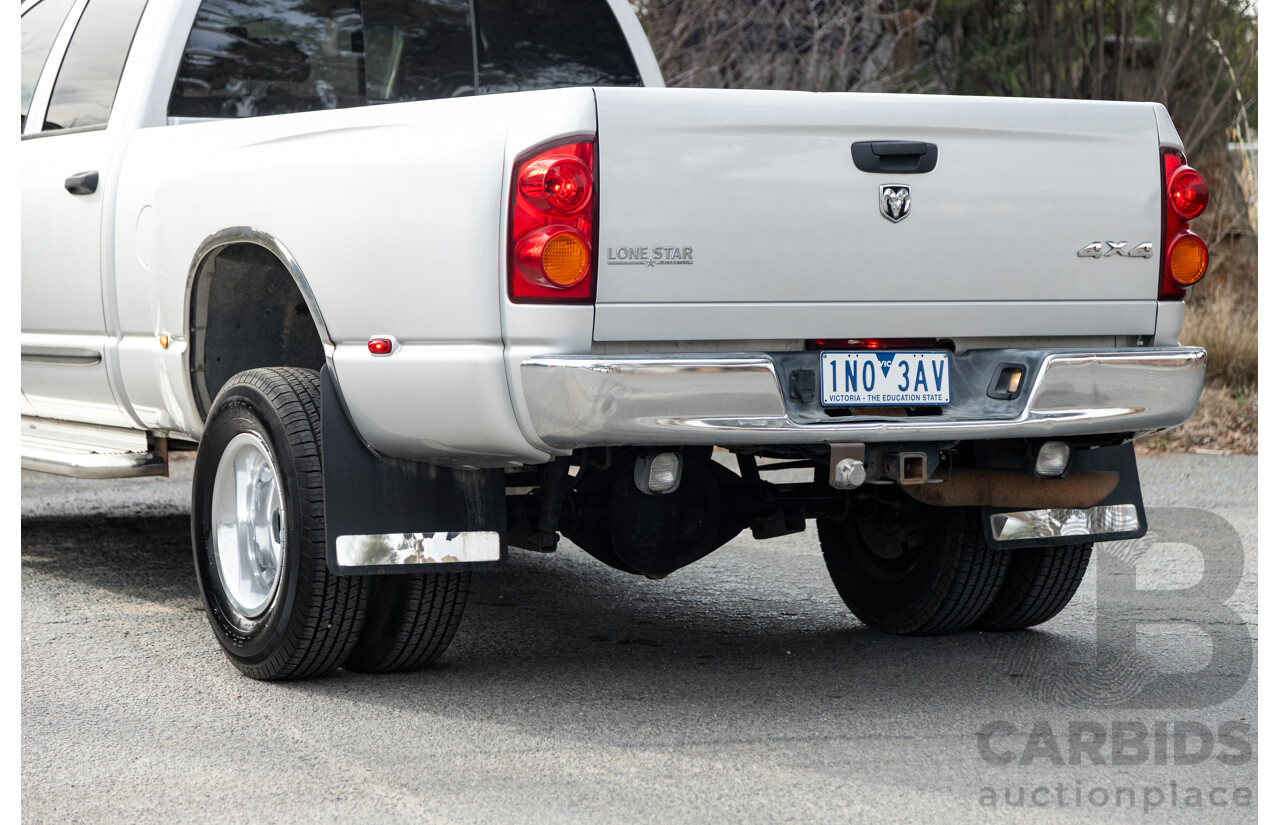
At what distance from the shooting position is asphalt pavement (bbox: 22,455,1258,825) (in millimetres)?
3322

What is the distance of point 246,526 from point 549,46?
239 cm

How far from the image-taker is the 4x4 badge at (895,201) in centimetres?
379

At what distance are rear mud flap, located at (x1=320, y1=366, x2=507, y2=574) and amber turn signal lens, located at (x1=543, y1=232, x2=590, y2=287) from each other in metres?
0.73

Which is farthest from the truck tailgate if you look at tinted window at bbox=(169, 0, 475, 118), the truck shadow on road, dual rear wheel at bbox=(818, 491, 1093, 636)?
tinted window at bbox=(169, 0, 475, 118)

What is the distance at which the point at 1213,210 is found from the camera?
41.9ft

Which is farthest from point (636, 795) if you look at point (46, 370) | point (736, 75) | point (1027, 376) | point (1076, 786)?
point (736, 75)

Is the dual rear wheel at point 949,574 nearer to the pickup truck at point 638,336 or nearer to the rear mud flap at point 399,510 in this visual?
the pickup truck at point 638,336

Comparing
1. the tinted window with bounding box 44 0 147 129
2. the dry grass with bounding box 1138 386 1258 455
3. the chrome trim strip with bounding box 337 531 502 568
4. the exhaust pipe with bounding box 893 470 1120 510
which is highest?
the tinted window with bounding box 44 0 147 129

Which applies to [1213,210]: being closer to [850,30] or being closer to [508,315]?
[850,30]

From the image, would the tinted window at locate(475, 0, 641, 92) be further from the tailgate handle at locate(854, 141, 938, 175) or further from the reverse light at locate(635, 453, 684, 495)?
the reverse light at locate(635, 453, 684, 495)

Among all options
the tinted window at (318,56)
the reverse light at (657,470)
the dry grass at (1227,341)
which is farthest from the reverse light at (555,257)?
the dry grass at (1227,341)

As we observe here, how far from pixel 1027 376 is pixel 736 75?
9583 millimetres

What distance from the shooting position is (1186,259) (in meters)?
4.10

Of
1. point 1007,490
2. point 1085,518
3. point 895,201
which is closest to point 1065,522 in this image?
point 1085,518
